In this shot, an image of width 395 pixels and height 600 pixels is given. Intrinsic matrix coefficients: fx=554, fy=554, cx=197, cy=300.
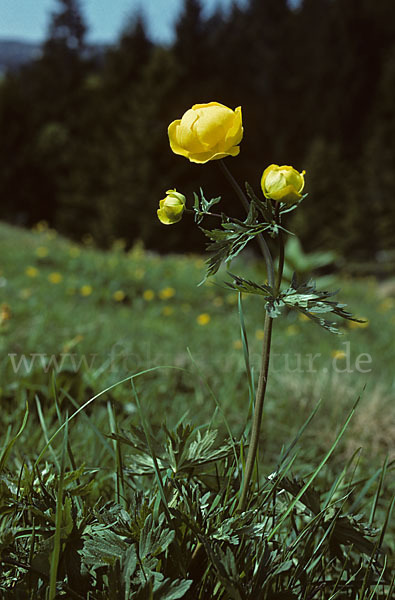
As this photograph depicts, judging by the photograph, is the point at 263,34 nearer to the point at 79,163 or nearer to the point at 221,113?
the point at 79,163

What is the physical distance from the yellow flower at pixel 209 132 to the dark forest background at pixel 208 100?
12847 mm

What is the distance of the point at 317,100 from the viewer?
687 inches

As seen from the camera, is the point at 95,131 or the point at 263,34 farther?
the point at 263,34

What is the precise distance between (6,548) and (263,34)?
2132cm

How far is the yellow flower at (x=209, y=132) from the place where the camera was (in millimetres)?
793

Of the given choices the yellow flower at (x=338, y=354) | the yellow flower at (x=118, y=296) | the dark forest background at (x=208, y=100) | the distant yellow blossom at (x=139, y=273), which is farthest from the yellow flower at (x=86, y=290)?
the dark forest background at (x=208, y=100)

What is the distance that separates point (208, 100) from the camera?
15367 mm

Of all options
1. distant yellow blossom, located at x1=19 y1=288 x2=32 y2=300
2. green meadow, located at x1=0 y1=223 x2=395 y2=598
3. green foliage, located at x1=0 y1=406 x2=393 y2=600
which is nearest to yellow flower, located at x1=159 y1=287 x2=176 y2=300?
green meadow, located at x1=0 y1=223 x2=395 y2=598

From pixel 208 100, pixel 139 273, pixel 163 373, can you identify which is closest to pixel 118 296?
pixel 139 273

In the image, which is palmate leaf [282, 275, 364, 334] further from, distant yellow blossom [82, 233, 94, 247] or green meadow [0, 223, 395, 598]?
distant yellow blossom [82, 233, 94, 247]

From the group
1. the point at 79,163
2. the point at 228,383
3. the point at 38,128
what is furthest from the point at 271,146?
the point at 228,383

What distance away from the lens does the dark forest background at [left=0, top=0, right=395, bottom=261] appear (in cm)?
1457

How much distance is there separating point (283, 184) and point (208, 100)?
15523 millimetres

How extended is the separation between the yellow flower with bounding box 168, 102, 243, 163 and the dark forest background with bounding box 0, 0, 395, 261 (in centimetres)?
1285
